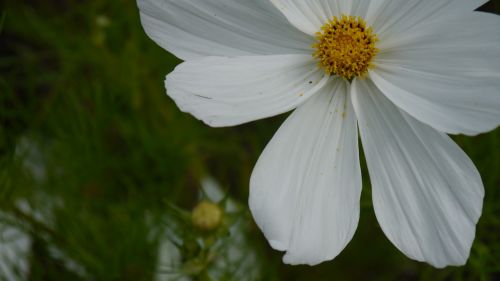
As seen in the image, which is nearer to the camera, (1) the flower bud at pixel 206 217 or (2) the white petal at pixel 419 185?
(2) the white petal at pixel 419 185

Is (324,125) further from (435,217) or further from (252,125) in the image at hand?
(252,125)

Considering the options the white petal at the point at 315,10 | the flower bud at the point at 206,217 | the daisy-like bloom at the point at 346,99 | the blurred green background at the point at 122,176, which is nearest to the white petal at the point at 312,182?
the daisy-like bloom at the point at 346,99

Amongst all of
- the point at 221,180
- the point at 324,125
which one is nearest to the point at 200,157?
the point at 221,180

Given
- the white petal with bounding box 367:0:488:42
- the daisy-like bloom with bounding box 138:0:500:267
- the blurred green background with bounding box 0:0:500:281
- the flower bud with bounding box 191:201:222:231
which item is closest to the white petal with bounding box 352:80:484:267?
the daisy-like bloom with bounding box 138:0:500:267

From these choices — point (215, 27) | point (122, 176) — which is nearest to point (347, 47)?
point (215, 27)

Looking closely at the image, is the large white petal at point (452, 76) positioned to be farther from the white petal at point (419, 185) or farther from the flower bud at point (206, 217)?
the flower bud at point (206, 217)

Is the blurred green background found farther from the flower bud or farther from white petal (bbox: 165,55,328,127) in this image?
white petal (bbox: 165,55,328,127)
